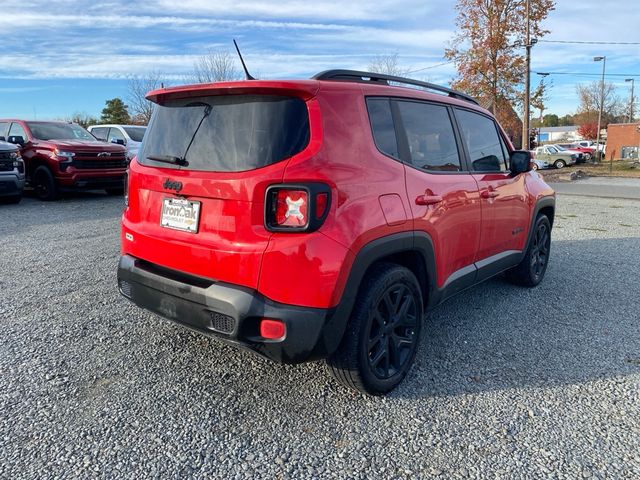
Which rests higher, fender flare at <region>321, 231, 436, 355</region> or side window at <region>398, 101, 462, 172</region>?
side window at <region>398, 101, 462, 172</region>

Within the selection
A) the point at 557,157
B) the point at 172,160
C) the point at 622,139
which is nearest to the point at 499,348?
the point at 172,160

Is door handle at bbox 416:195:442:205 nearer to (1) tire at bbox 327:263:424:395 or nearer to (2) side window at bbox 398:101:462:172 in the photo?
(2) side window at bbox 398:101:462:172

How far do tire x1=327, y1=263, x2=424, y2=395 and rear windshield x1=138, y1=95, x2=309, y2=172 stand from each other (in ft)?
2.99

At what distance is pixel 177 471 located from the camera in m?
2.18

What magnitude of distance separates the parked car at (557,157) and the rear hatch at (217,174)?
109 ft

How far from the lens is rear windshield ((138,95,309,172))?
7.97ft

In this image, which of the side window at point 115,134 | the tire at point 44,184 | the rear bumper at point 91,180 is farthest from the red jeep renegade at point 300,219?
the side window at point 115,134

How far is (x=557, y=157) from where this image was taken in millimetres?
32531

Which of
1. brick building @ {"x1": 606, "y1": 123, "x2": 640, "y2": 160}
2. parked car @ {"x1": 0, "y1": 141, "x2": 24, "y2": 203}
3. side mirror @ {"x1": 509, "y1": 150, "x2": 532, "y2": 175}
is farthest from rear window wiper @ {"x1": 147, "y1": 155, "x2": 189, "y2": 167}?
brick building @ {"x1": 606, "y1": 123, "x2": 640, "y2": 160}

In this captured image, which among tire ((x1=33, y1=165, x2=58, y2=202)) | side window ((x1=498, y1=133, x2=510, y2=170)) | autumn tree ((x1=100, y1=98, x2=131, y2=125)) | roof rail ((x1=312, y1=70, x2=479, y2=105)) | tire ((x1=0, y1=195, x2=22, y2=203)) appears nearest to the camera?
roof rail ((x1=312, y1=70, x2=479, y2=105))

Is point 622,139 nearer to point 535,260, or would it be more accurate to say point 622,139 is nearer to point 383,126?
point 535,260

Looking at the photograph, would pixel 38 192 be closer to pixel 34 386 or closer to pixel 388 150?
pixel 34 386

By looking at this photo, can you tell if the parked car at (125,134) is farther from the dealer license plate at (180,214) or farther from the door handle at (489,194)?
the door handle at (489,194)

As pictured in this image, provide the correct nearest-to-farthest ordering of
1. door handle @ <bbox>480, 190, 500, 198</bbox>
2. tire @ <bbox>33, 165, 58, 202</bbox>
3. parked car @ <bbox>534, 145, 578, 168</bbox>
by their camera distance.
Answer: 1. door handle @ <bbox>480, 190, 500, 198</bbox>
2. tire @ <bbox>33, 165, 58, 202</bbox>
3. parked car @ <bbox>534, 145, 578, 168</bbox>
